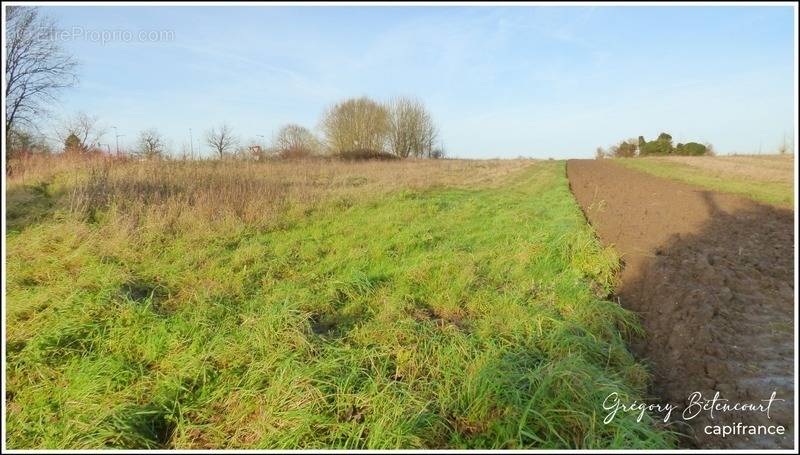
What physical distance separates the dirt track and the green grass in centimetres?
36

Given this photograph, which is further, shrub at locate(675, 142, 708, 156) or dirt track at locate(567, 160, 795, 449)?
shrub at locate(675, 142, 708, 156)

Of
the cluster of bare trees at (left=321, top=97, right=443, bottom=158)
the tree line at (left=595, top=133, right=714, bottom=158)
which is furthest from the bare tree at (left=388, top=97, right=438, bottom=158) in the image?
the tree line at (left=595, top=133, right=714, bottom=158)

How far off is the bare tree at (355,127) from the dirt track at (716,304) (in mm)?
40924

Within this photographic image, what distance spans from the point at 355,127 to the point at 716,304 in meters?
46.7

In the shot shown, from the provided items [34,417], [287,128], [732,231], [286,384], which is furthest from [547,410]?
[287,128]

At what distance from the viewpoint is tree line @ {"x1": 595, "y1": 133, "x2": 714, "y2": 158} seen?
54656mm

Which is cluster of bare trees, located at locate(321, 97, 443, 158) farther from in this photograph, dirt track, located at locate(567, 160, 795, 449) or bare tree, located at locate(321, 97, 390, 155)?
dirt track, located at locate(567, 160, 795, 449)

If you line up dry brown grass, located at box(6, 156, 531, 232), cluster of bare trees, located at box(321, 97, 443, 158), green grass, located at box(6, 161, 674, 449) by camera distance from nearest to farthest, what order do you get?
green grass, located at box(6, 161, 674, 449)
dry brown grass, located at box(6, 156, 531, 232)
cluster of bare trees, located at box(321, 97, 443, 158)

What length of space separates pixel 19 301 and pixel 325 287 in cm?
338

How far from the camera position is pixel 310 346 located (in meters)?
3.54

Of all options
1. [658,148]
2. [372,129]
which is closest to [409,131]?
[372,129]

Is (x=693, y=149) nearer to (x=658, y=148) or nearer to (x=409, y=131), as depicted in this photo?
(x=658, y=148)

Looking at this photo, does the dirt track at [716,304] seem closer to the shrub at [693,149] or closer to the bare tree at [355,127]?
the bare tree at [355,127]

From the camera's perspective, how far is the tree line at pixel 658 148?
54656 millimetres
